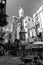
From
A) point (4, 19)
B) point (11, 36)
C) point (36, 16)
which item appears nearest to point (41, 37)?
point (11, 36)

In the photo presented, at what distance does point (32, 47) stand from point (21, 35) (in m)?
17.6

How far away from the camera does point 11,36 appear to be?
93.9 ft

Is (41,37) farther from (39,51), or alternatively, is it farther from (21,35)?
(39,51)

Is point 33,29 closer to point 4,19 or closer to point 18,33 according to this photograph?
point 18,33

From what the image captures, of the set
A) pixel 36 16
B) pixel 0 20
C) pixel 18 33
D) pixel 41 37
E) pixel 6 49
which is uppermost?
pixel 36 16

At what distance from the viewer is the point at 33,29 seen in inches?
1458

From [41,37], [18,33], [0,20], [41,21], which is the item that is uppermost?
[41,21]

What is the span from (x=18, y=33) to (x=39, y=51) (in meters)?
18.2

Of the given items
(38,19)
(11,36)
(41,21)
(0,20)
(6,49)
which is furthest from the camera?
(38,19)

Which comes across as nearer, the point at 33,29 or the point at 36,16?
the point at 33,29

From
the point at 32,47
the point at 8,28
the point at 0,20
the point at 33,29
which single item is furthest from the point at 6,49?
the point at 33,29

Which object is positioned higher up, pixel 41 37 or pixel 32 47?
pixel 41 37

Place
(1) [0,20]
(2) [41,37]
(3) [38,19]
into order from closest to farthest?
1. (1) [0,20]
2. (2) [41,37]
3. (3) [38,19]

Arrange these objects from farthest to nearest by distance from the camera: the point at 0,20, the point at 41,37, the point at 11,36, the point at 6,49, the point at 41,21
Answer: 1. the point at 41,21
2. the point at 11,36
3. the point at 41,37
4. the point at 6,49
5. the point at 0,20
